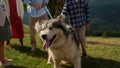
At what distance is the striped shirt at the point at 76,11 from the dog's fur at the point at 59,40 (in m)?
0.85

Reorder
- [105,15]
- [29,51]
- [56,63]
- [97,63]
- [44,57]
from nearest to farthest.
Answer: [56,63] → [97,63] → [44,57] → [29,51] → [105,15]

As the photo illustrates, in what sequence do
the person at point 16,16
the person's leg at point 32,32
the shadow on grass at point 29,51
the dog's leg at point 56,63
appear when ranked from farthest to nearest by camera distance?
the person at point 16,16 → the shadow on grass at point 29,51 → the person's leg at point 32,32 → the dog's leg at point 56,63

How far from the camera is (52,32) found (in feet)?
18.5

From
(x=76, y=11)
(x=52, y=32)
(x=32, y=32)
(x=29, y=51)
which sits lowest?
(x=29, y=51)

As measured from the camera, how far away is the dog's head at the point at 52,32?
563 cm

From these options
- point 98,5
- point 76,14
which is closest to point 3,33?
point 76,14

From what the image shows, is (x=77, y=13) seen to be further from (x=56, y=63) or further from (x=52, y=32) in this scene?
(x=52, y=32)

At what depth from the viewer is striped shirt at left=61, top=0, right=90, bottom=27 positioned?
710cm

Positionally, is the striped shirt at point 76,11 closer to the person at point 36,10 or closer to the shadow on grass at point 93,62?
the person at point 36,10

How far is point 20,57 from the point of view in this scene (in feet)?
25.1

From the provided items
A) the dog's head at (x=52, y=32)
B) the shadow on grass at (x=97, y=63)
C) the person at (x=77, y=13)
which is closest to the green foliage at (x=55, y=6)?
the person at (x=77, y=13)

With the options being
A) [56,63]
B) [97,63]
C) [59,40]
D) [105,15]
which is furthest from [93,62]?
[105,15]

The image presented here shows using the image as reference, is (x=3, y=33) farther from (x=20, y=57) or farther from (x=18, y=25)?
(x=18, y=25)

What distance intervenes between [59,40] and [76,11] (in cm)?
146
